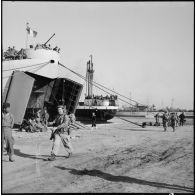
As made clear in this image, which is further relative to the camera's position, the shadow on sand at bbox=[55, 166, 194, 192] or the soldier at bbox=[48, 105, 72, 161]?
the soldier at bbox=[48, 105, 72, 161]

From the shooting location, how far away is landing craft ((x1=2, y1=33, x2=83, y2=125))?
15272 millimetres

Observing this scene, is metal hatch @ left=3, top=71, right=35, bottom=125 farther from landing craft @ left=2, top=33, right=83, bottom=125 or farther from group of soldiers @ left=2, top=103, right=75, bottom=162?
group of soldiers @ left=2, top=103, right=75, bottom=162

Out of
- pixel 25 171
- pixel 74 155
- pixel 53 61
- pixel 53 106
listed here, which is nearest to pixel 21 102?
pixel 53 61

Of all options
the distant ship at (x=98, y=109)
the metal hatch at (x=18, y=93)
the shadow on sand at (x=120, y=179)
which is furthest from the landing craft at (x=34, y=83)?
the shadow on sand at (x=120, y=179)

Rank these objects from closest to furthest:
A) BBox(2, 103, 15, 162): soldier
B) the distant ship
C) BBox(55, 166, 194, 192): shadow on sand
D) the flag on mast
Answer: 1. BBox(55, 166, 194, 192): shadow on sand
2. BBox(2, 103, 15, 162): soldier
3. the flag on mast
4. the distant ship

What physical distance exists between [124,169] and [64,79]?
1347cm

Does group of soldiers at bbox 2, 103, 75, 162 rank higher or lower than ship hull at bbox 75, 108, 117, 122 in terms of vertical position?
higher

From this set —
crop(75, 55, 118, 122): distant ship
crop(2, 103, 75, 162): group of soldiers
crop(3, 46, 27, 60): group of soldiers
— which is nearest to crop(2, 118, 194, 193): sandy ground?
crop(2, 103, 75, 162): group of soldiers

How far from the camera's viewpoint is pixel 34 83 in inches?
736

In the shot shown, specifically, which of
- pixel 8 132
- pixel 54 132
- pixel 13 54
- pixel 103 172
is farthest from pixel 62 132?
pixel 13 54

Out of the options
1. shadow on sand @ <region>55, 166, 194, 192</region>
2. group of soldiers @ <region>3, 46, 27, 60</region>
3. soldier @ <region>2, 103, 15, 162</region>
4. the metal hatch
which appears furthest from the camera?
group of soldiers @ <region>3, 46, 27, 60</region>

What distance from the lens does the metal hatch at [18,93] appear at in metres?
15.1

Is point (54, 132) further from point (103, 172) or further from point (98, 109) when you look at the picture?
point (98, 109)

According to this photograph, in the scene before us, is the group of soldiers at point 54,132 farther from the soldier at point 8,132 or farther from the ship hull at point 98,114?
the ship hull at point 98,114
